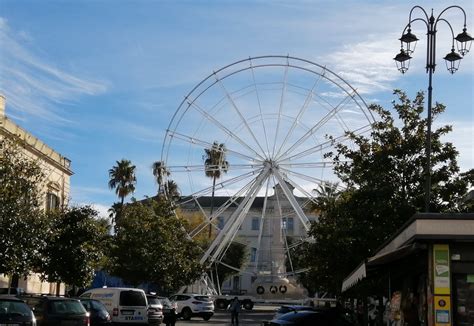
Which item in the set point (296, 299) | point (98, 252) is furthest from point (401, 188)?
point (296, 299)

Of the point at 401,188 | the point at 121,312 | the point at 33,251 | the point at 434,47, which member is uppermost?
the point at 434,47

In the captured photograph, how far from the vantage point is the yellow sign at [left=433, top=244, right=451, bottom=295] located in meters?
13.2

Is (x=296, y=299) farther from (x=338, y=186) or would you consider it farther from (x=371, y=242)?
(x=371, y=242)

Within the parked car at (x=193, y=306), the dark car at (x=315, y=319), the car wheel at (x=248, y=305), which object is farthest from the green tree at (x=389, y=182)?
the car wheel at (x=248, y=305)

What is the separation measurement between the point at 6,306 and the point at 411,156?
14093mm

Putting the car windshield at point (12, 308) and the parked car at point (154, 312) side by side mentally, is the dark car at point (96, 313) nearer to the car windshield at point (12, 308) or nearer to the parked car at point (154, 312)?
the parked car at point (154, 312)

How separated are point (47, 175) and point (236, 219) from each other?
1288cm

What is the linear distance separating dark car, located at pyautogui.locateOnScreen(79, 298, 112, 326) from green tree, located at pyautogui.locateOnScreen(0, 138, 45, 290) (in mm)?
2642

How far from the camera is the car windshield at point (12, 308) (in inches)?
688

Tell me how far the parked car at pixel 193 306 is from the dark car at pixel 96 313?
2224cm

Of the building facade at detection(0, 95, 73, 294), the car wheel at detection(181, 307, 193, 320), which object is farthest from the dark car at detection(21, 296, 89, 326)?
the car wheel at detection(181, 307, 193, 320)

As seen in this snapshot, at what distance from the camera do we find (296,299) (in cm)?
6600

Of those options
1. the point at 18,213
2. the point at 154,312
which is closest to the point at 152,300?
the point at 154,312

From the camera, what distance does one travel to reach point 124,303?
92.4 feet
